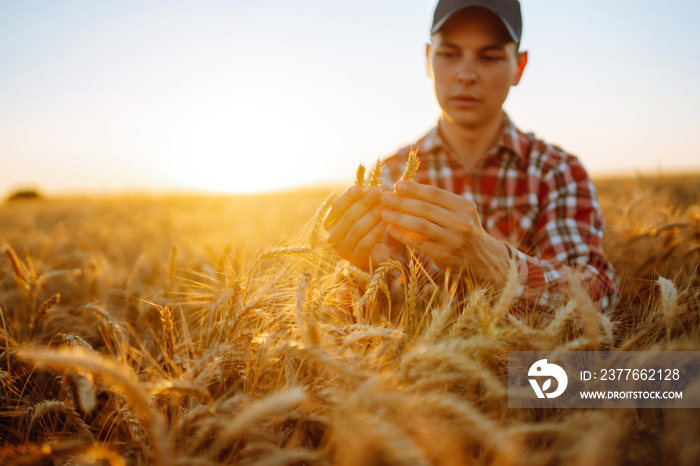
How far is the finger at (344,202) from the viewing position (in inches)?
55.0

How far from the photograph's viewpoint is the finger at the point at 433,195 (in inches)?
53.1

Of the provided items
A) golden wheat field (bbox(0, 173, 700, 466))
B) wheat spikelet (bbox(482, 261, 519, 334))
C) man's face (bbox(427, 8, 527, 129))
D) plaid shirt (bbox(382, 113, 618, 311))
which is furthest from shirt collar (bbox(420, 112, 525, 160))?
wheat spikelet (bbox(482, 261, 519, 334))

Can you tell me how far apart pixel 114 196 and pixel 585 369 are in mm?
12002

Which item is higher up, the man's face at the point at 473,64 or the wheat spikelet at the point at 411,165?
the man's face at the point at 473,64

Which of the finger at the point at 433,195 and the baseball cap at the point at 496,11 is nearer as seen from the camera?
the finger at the point at 433,195

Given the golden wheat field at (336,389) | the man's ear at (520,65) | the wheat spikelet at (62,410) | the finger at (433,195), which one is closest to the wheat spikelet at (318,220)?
the golden wheat field at (336,389)

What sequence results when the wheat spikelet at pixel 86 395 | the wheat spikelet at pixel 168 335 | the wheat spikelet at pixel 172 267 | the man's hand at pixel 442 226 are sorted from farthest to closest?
the wheat spikelet at pixel 172 267
the man's hand at pixel 442 226
the wheat spikelet at pixel 168 335
the wheat spikelet at pixel 86 395

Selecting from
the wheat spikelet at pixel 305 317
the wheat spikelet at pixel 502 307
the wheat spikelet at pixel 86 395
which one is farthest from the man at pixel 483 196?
the wheat spikelet at pixel 86 395

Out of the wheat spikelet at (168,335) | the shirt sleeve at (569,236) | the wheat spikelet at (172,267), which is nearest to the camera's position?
the wheat spikelet at (168,335)

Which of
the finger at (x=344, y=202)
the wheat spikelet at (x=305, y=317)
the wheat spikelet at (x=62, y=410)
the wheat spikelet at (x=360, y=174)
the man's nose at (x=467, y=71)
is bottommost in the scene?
the wheat spikelet at (x=62, y=410)

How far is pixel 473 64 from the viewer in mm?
1986

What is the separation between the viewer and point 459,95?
2.04m

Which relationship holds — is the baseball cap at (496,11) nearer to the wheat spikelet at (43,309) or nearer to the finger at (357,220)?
the finger at (357,220)

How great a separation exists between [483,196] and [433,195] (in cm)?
127
